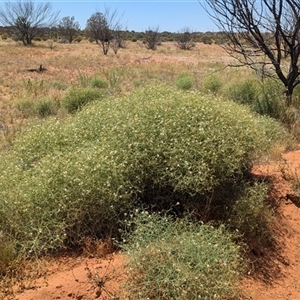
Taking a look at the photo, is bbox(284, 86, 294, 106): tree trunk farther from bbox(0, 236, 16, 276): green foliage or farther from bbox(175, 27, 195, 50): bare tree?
bbox(175, 27, 195, 50): bare tree

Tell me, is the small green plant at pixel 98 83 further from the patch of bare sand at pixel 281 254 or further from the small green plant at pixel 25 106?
the patch of bare sand at pixel 281 254

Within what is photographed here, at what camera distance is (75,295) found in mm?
2719

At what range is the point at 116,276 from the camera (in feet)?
9.36

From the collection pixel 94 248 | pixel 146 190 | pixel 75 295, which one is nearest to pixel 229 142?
pixel 146 190

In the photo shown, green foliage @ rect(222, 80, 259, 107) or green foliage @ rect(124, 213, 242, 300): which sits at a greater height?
green foliage @ rect(222, 80, 259, 107)

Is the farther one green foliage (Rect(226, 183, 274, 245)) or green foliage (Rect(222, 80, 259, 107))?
green foliage (Rect(222, 80, 259, 107))

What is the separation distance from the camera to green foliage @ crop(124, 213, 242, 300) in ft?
8.21

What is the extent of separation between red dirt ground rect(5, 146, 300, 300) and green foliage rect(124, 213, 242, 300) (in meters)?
0.22

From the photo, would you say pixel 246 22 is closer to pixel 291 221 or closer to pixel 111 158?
pixel 291 221

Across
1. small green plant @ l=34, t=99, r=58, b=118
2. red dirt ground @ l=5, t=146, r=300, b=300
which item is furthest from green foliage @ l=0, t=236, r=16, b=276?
small green plant @ l=34, t=99, r=58, b=118

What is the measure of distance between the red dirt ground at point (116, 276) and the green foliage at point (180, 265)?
220 millimetres

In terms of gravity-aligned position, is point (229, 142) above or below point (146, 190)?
above

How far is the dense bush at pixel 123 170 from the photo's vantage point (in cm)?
321

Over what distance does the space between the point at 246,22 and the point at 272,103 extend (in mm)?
1712
